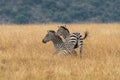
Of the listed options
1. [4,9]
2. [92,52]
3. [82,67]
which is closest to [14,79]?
[82,67]

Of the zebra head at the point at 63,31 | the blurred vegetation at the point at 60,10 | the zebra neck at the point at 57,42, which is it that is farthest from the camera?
the blurred vegetation at the point at 60,10

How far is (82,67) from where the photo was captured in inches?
462

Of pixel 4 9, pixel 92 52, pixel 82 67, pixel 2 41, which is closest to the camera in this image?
pixel 82 67

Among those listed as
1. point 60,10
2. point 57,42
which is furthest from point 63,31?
point 60,10

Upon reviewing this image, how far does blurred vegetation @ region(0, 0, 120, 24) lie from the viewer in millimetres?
52938

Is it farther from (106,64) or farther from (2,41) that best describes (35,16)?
(106,64)

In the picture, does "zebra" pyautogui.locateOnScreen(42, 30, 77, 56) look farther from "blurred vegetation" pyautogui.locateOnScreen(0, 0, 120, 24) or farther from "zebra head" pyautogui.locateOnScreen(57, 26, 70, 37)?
"blurred vegetation" pyautogui.locateOnScreen(0, 0, 120, 24)

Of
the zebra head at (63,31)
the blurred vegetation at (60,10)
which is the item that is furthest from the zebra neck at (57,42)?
the blurred vegetation at (60,10)

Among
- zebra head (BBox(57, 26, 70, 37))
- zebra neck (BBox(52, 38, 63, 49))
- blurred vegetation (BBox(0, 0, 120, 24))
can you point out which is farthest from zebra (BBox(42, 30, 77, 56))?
blurred vegetation (BBox(0, 0, 120, 24))

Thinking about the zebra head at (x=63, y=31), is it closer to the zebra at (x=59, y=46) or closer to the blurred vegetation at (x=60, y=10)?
the zebra at (x=59, y=46)

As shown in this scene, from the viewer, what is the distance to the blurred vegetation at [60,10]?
174 ft

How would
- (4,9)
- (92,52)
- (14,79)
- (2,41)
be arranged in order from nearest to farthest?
(14,79) < (92,52) < (2,41) < (4,9)

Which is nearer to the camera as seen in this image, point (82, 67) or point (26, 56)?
point (82, 67)

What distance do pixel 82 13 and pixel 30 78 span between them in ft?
147
